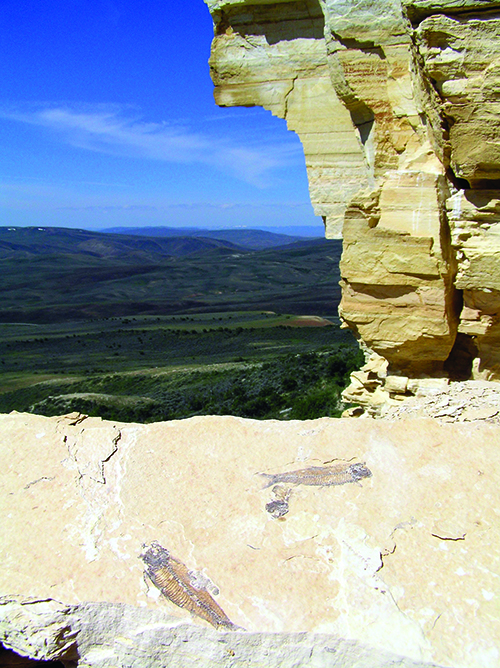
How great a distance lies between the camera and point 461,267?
7.40 metres

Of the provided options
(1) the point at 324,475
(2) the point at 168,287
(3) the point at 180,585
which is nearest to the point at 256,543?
(3) the point at 180,585

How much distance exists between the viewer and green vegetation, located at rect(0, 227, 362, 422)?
19.7m

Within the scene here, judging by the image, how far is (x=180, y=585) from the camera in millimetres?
4246

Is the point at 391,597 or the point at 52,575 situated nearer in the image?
the point at 391,597

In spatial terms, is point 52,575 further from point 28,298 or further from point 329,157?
point 28,298

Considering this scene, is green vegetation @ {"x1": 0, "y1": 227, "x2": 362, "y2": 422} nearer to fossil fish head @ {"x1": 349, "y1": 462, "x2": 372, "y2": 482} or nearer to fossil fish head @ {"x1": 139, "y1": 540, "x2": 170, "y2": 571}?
fossil fish head @ {"x1": 349, "y1": 462, "x2": 372, "y2": 482}

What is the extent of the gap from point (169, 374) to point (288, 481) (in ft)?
72.5

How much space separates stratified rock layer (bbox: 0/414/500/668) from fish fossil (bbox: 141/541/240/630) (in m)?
0.03

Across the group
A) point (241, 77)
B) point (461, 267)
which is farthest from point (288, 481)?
point (241, 77)

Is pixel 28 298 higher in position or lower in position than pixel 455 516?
lower

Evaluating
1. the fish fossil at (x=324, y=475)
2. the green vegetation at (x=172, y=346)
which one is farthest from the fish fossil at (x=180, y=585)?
the green vegetation at (x=172, y=346)

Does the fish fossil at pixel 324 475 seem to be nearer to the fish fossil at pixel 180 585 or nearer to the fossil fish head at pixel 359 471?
the fossil fish head at pixel 359 471

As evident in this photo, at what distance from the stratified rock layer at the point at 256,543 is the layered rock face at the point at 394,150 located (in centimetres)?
262

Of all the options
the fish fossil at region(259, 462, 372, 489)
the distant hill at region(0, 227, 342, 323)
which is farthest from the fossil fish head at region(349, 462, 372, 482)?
the distant hill at region(0, 227, 342, 323)
